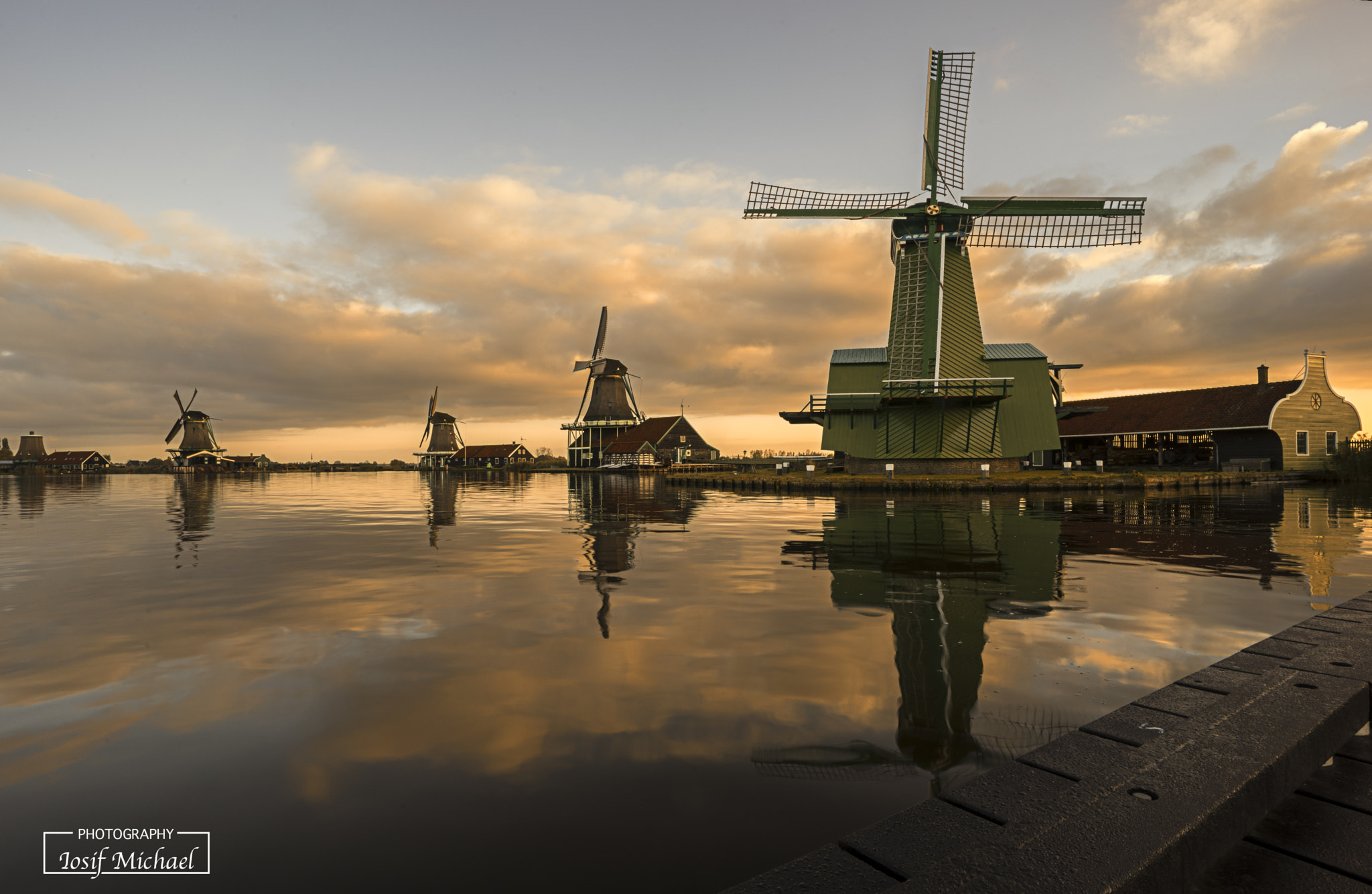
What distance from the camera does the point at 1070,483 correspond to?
36594 millimetres

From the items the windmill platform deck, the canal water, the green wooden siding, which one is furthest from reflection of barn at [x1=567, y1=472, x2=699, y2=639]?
the green wooden siding

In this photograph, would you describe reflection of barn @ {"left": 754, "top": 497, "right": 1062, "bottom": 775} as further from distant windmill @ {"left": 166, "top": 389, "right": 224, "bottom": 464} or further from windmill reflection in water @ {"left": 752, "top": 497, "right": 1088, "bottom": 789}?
distant windmill @ {"left": 166, "top": 389, "right": 224, "bottom": 464}

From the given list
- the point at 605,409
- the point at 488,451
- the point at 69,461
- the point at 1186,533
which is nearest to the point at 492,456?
the point at 488,451

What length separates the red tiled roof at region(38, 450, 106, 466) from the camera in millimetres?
132500

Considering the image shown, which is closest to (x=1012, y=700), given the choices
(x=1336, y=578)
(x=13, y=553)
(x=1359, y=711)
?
(x=1359, y=711)

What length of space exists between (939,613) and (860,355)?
1529 inches

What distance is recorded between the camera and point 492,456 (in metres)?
121

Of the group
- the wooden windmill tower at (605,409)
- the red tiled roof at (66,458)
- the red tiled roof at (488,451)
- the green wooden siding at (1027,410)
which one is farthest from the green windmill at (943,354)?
the red tiled roof at (66,458)

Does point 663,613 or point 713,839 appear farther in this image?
point 663,613

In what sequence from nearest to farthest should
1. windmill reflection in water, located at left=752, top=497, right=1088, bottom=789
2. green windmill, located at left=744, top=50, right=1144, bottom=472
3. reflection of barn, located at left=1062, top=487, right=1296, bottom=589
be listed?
windmill reflection in water, located at left=752, top=497, right=1088, bottom=789, reflection of barn, located at left=1062, top=487, right=1296, bottom=589, green windmill, located at left=744, top=50, right=1144, bottom=472

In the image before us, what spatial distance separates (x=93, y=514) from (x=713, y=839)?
1280 inches

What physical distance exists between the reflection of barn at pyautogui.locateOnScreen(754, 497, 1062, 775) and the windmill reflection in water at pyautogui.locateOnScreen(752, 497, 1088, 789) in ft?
0.05

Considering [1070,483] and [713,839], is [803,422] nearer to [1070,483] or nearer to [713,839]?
[1070,483]

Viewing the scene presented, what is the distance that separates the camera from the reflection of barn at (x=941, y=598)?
4.31 m
